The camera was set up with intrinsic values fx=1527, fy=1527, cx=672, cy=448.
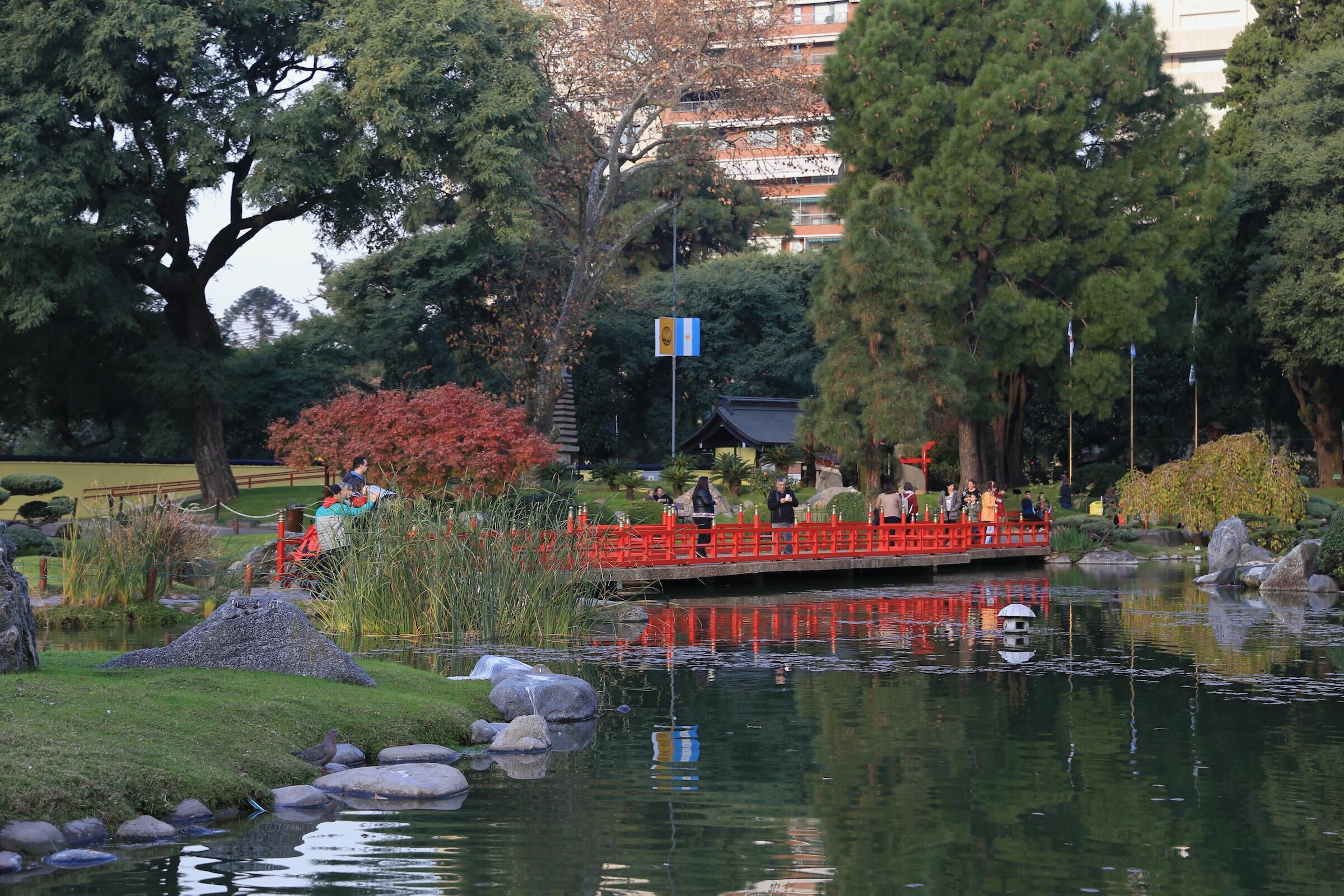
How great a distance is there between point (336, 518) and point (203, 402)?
806 inches

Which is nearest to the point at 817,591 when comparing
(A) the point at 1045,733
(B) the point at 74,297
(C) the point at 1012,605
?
(C) the point at 1012,605

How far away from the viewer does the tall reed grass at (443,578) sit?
57.5ft

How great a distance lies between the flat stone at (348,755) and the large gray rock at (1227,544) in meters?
24.0

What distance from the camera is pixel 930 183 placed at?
46312 mm

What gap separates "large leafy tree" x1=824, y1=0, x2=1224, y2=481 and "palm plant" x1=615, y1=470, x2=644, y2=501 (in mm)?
9809

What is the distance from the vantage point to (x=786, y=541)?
97.3 ft

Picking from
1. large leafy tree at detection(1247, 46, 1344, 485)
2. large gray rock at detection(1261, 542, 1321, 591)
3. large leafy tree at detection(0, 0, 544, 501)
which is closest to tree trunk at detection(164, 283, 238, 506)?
large leafy tree at detection(0, 0, 544, 501)

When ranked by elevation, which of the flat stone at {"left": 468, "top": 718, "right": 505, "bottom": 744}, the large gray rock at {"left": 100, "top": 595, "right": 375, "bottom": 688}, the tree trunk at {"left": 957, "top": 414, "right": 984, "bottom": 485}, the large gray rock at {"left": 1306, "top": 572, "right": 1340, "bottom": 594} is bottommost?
the flat stone at {"left": 468, "top": 718, "right": 505, "bottom": 744}

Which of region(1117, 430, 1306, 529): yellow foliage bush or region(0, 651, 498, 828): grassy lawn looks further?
region(1117, 430, 1306, 529): yellow foliage bush

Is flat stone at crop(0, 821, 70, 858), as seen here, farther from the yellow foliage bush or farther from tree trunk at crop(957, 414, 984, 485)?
tree trunk at crop(957, 414, 984, 485)

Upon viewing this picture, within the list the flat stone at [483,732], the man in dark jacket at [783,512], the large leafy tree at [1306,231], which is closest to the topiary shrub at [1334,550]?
the man in dark jacket at [783,512]

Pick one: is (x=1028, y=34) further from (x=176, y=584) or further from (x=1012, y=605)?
(x=176, y=584)

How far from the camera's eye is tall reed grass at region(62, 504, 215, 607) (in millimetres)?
19656

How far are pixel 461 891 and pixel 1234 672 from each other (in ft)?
37.3
